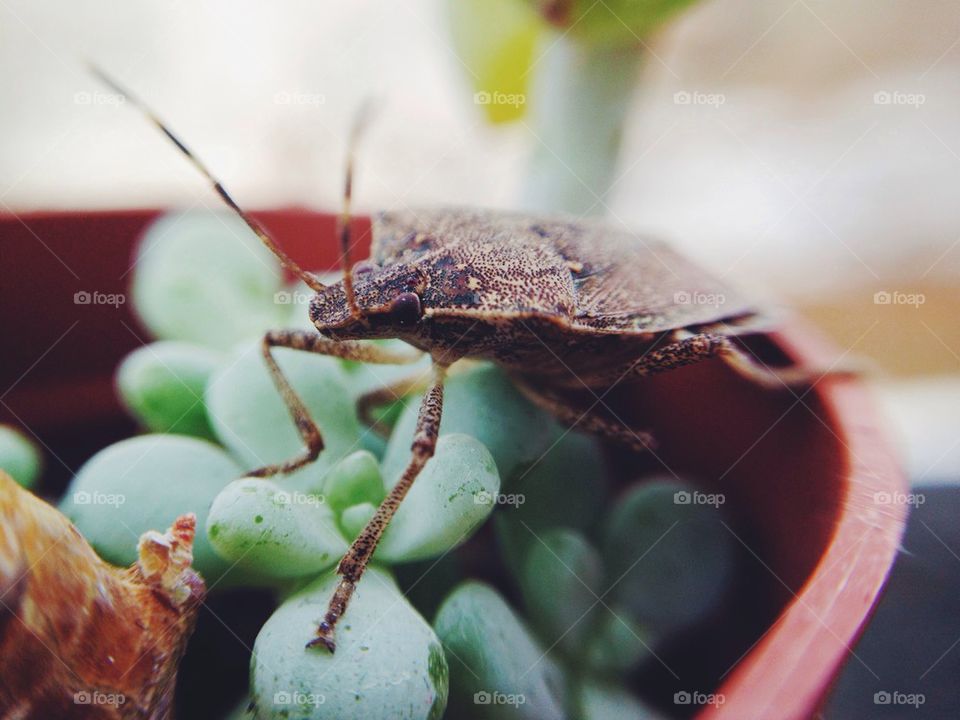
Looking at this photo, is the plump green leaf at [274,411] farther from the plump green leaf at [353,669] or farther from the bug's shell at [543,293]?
the plump green leaf at [353,669]

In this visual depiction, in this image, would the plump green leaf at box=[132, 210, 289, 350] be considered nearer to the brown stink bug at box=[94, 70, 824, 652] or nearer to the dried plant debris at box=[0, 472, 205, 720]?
the brown stink bug at box=[94, 70, 824, 652]

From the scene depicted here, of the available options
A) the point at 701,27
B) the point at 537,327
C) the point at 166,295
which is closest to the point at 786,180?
the point at 701,27

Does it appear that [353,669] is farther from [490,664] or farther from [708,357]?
[708,357]

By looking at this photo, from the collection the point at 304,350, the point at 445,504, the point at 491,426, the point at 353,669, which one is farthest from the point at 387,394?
the point at 353,669

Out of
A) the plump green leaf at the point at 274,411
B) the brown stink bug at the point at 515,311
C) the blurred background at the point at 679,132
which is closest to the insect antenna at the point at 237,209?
the brown stink bug at the point at 515,311

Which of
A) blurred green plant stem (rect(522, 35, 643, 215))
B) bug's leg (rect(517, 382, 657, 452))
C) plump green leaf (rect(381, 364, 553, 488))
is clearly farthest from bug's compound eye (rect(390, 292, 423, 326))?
blurred green plant stem (rect(522, 35, 643, 215))

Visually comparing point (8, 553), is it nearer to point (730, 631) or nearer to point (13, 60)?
point (730, 631)

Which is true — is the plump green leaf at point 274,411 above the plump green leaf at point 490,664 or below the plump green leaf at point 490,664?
above
